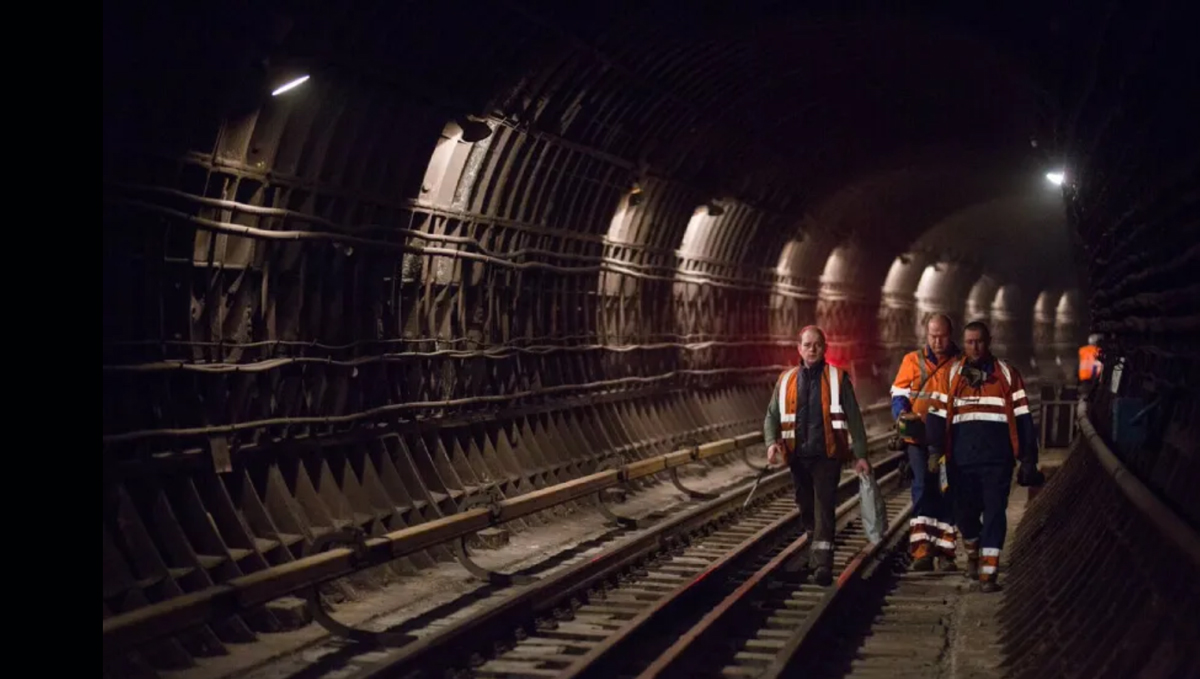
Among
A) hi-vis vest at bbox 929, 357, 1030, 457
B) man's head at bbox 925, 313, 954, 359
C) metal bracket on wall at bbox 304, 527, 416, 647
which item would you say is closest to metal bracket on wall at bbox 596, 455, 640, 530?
man's head at bbox 925, 313, 954, 359

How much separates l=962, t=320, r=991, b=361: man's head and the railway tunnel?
0.99 meters

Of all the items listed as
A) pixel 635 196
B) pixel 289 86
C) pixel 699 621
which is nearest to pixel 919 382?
pixel 699 621

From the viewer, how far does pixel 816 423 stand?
9.73 meters

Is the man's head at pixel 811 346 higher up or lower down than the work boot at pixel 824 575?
higher up

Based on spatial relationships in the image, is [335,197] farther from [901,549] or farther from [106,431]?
[901,549]

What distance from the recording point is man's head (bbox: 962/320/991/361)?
379 inches

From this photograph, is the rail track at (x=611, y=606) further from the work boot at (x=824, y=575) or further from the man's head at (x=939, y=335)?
the man's head at (x=939, y=335)

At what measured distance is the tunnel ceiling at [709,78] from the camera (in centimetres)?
934

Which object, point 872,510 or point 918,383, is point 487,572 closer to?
point 872,510

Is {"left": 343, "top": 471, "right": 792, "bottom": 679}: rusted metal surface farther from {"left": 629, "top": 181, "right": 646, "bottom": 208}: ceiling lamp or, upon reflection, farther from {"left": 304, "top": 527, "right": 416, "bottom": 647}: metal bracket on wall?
{"left": 629, "top": 181, "right": 646, "bottom": 208}: ceiling lamp

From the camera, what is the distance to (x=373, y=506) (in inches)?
444

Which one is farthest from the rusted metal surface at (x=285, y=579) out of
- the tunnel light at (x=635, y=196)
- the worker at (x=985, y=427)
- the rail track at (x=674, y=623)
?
the tunnel light at (x=635, y=196)

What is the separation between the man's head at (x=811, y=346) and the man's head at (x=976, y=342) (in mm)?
958

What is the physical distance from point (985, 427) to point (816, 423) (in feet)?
3.66
